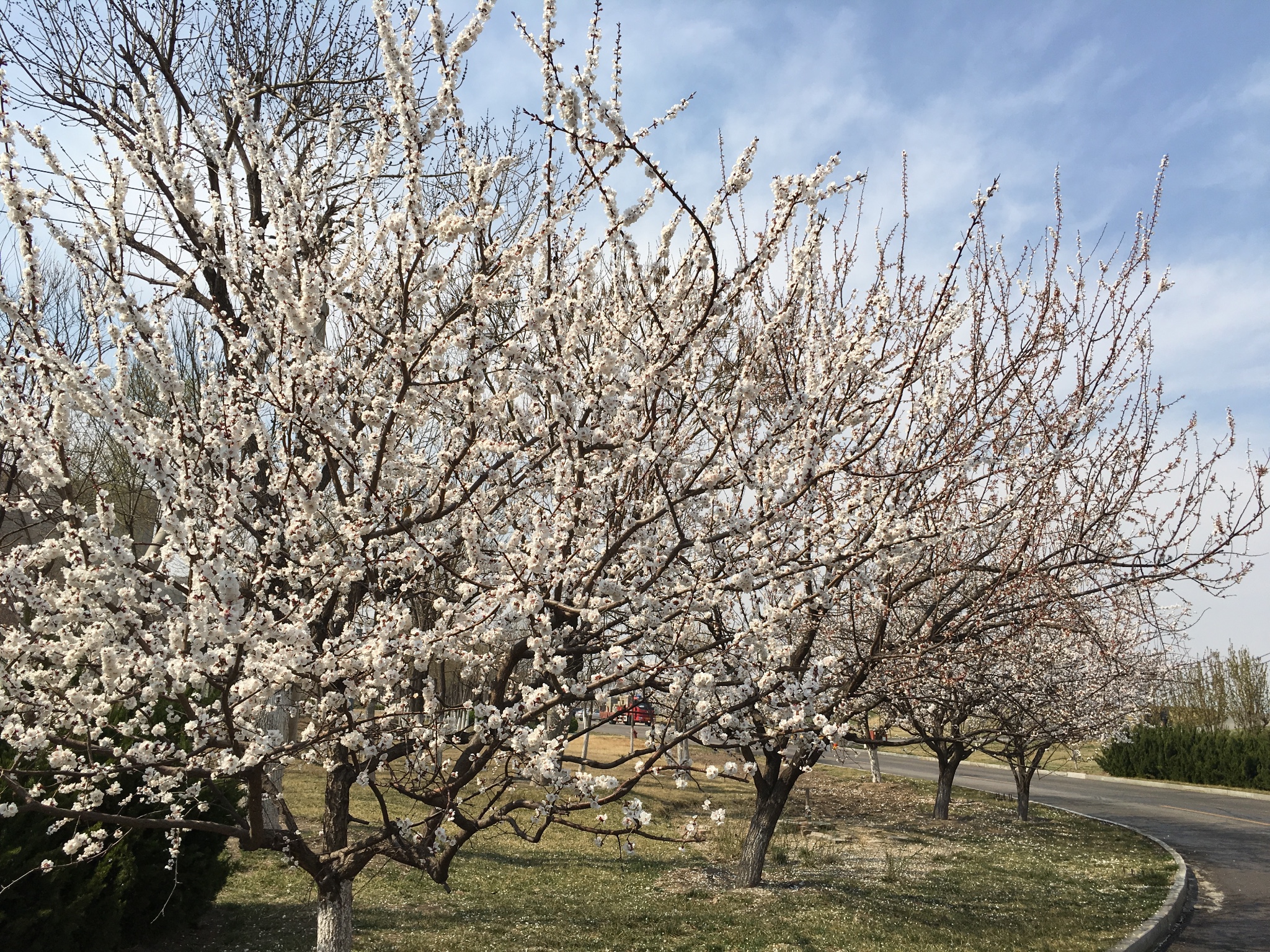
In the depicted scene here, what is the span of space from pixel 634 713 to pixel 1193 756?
3155cm

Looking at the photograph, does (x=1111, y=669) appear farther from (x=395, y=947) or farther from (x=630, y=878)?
(x=395, y=947)

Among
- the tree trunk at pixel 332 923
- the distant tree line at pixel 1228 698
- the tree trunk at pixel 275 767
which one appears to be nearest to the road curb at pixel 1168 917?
the tree trunk at pixel 332 923

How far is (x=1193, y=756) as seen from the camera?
28.0 m

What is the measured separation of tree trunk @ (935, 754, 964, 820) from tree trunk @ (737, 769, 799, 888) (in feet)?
27.2

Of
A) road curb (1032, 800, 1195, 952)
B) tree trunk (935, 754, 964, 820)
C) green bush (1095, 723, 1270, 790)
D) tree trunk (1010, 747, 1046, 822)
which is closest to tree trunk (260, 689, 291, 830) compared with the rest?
road curb (1032, 800, 1195, 952)

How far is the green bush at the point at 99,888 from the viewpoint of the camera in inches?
219

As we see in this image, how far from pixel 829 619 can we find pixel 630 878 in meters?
5.42

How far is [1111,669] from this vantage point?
17.1 meters

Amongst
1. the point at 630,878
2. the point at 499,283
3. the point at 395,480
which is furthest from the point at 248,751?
the point at 630,878

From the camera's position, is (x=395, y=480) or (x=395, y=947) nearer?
(x=395, y=480)

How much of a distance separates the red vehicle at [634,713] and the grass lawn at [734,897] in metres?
1.42

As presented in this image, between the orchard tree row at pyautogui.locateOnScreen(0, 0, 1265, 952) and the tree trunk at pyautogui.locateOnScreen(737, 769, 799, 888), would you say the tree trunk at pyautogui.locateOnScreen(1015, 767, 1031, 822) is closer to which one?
the tree trunk at pyautogui.locateOnScreen(737, 769, 799, 888)

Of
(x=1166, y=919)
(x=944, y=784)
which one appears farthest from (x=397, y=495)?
(x=944, y=784)

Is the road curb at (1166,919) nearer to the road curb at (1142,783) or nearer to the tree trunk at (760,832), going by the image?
the tree trunk at (760,832)
